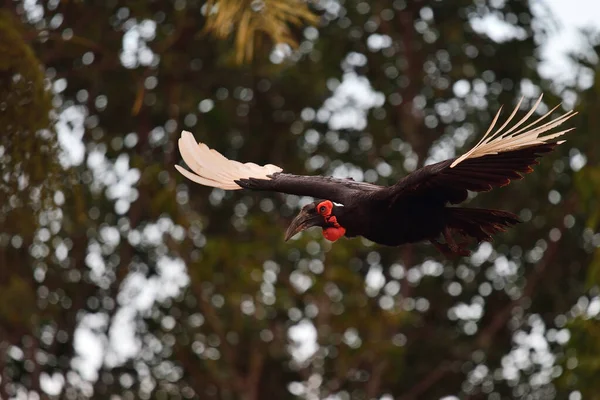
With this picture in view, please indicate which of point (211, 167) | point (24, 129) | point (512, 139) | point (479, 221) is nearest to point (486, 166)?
point (512, 139)

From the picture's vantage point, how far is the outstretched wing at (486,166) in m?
4.74

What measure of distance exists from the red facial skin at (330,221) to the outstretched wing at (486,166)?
52cm

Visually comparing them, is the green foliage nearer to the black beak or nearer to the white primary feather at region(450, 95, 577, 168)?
the black beak

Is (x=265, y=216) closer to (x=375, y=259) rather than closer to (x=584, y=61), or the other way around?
(x=375, y=259)

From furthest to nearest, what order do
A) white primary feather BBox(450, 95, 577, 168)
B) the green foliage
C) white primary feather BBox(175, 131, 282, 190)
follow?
the green foliage
white primary feather BBox(175, 131, 282, 190)
white primary feather BBox(450, 95, 577, 168)

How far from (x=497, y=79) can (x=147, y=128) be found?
3.99 meters

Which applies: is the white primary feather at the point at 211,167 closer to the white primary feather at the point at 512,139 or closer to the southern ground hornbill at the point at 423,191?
the southern ground hornbill at the point at 423,191

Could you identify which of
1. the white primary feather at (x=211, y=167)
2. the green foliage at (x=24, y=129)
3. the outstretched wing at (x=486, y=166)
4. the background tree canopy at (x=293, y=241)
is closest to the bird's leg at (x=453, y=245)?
the outstretched wing at (x=486, y=166)

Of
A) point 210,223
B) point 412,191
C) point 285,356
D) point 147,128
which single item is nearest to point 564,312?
point 285,356

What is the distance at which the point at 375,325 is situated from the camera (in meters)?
→ 13.2

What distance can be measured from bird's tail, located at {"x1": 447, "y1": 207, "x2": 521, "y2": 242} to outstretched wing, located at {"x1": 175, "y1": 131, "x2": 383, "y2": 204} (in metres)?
0.36

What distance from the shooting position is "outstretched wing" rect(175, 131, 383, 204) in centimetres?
588

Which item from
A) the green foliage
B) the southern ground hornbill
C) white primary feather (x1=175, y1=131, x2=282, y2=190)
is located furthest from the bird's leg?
the green foliage

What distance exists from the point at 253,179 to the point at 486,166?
64.4 inches
